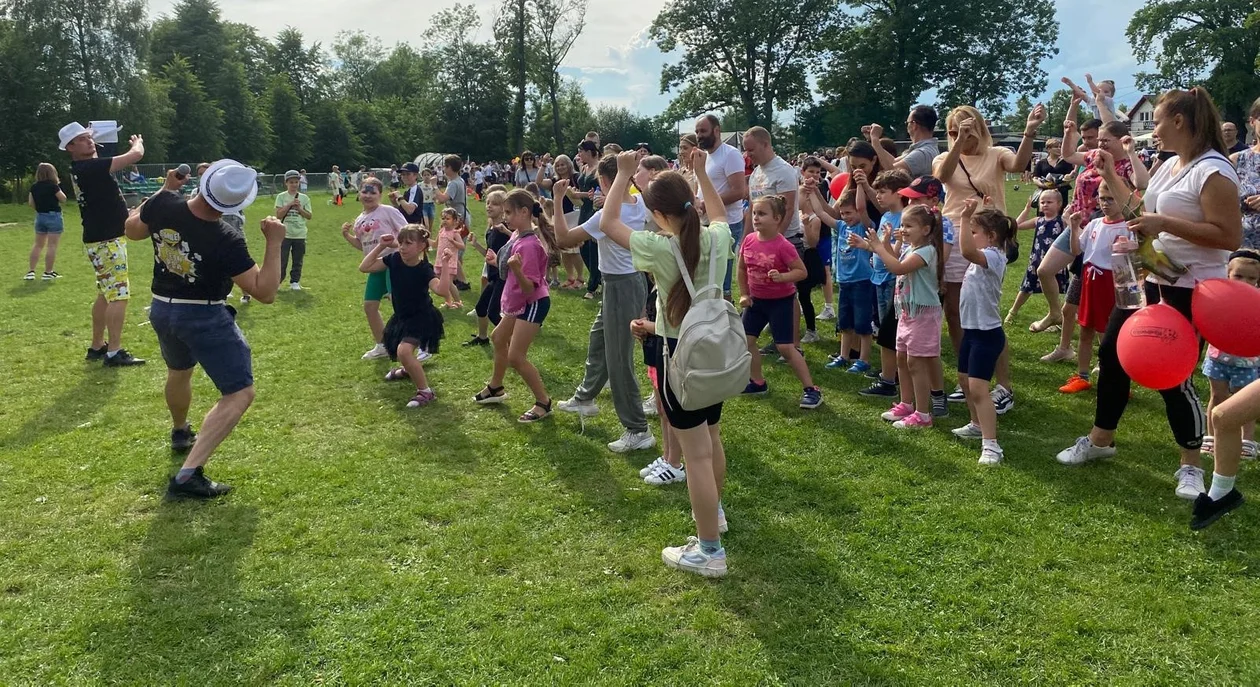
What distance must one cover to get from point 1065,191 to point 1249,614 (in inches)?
466

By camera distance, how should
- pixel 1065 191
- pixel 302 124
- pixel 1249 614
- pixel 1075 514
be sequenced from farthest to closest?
pixel 302 124, pixel 1065 191, pixel 1075 514, pixel 1249 614

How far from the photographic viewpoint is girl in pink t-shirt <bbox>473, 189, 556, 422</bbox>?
6.32 metres

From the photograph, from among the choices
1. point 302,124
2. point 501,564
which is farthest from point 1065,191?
point 302,124

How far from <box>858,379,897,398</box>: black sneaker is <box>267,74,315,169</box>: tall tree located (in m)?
58.1

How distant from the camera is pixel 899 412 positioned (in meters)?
6.19

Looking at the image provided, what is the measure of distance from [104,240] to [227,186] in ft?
15.1

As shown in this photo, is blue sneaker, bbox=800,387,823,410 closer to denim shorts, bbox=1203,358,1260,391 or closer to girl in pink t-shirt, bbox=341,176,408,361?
denim shorts, bbox=1203,358,1260,391

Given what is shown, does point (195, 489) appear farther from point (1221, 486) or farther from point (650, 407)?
point (1221, 486)

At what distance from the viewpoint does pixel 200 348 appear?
4.89 metres

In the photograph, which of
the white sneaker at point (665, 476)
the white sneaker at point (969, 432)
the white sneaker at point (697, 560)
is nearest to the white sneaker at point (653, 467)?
the white sneaker at point (665, 476)

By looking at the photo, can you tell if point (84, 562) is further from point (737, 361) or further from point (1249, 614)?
point (1249, 614)

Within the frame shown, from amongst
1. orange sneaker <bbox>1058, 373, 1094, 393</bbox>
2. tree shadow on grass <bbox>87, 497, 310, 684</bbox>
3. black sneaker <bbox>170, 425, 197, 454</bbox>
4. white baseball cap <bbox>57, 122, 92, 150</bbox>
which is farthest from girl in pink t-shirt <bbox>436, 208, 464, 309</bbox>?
orange sneaker <bbox>1058, 373, 1094, 393</bbox>

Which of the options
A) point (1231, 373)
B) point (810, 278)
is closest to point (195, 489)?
point (810, 278)

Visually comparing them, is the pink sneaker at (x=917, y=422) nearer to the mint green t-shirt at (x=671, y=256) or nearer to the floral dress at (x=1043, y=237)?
the mint green t-shirt at (x=671, y=256)
